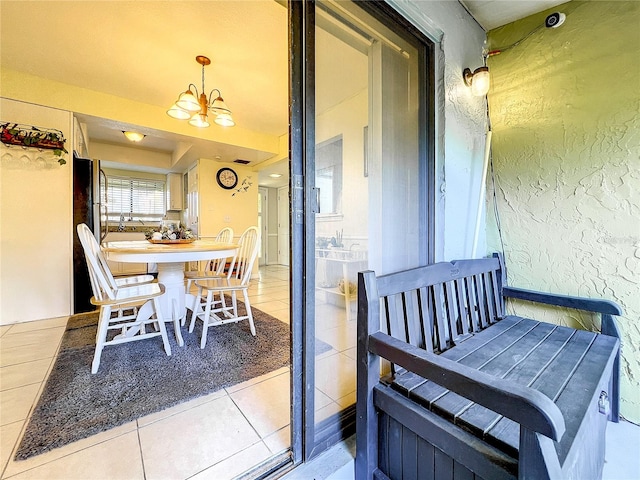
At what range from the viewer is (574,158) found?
1.62m

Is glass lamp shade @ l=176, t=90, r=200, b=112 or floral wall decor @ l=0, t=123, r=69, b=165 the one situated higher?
glass lamp shade @ l=176, t=90, r=200, b=112

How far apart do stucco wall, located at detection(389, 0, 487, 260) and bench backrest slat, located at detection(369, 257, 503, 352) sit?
0.53 ft

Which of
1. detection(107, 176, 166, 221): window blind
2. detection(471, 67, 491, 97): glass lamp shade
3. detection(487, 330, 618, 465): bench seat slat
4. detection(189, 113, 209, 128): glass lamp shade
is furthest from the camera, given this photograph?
detection(107, 176, 166, 221): window blind

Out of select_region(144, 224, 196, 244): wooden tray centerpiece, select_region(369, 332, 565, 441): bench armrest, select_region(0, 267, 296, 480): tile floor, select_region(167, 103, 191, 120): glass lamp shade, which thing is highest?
select_region(167, 103, 191, 120): glass lamp shade

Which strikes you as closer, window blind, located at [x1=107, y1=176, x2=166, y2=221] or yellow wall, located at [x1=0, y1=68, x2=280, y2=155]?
yellow wall, located at [x1=0, y1=68, x2=280, y2=155]

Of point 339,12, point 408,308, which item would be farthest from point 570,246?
point 339,12

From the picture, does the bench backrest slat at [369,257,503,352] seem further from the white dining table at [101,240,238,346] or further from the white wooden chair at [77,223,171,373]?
the white wooden chair at [77,223,171,373]

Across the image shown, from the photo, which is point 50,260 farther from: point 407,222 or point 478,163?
point 478,163

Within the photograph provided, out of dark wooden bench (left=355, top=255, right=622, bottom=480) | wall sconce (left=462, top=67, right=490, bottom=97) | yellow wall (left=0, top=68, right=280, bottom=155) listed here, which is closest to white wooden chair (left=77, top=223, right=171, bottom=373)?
dark wooden bench (left=355, top=255, right=622, bottom=480)

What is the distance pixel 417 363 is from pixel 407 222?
33.5 inches

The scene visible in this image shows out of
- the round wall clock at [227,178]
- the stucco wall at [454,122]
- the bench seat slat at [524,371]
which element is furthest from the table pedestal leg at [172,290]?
the round wall clock at [227,178]

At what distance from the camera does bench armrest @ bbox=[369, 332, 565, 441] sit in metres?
0.60

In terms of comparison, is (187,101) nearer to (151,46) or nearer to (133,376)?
(151,46)

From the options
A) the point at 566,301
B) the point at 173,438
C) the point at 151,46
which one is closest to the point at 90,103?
the point at 151,46
